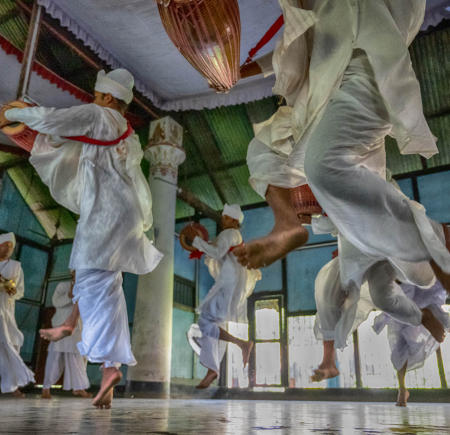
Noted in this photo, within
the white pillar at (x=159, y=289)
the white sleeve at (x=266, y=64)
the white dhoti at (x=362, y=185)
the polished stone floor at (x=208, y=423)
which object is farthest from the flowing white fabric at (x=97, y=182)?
the white pillar at (x=159, y=289)

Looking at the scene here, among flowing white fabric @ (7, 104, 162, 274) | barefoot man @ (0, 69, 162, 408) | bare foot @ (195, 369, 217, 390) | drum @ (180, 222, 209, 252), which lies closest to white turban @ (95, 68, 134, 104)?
barefoot man @ (0, 69, 162, 408)

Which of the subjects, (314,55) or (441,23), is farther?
(441,23)

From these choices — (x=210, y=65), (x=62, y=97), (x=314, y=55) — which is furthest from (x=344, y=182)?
(x=62, y=97)

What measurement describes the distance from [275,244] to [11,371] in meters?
4.57

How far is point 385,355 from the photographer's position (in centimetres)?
753

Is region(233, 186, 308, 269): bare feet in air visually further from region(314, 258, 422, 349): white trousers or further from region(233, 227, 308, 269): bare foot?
region(314, 258, 422, 349): white trousers

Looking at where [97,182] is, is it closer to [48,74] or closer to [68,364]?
[48,74]

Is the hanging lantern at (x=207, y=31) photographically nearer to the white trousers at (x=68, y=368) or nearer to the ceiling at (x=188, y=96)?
the ceiling at (x=188, y=96)

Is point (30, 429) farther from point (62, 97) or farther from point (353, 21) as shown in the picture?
point (62, 97)

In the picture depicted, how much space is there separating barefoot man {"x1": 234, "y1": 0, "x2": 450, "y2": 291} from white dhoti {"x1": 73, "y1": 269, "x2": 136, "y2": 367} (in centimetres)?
116

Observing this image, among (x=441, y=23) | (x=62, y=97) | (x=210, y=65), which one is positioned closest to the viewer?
(x=210, y=65)

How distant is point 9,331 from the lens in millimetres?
5234

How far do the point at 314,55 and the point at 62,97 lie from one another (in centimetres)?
556

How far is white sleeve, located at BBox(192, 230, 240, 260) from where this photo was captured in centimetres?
520
